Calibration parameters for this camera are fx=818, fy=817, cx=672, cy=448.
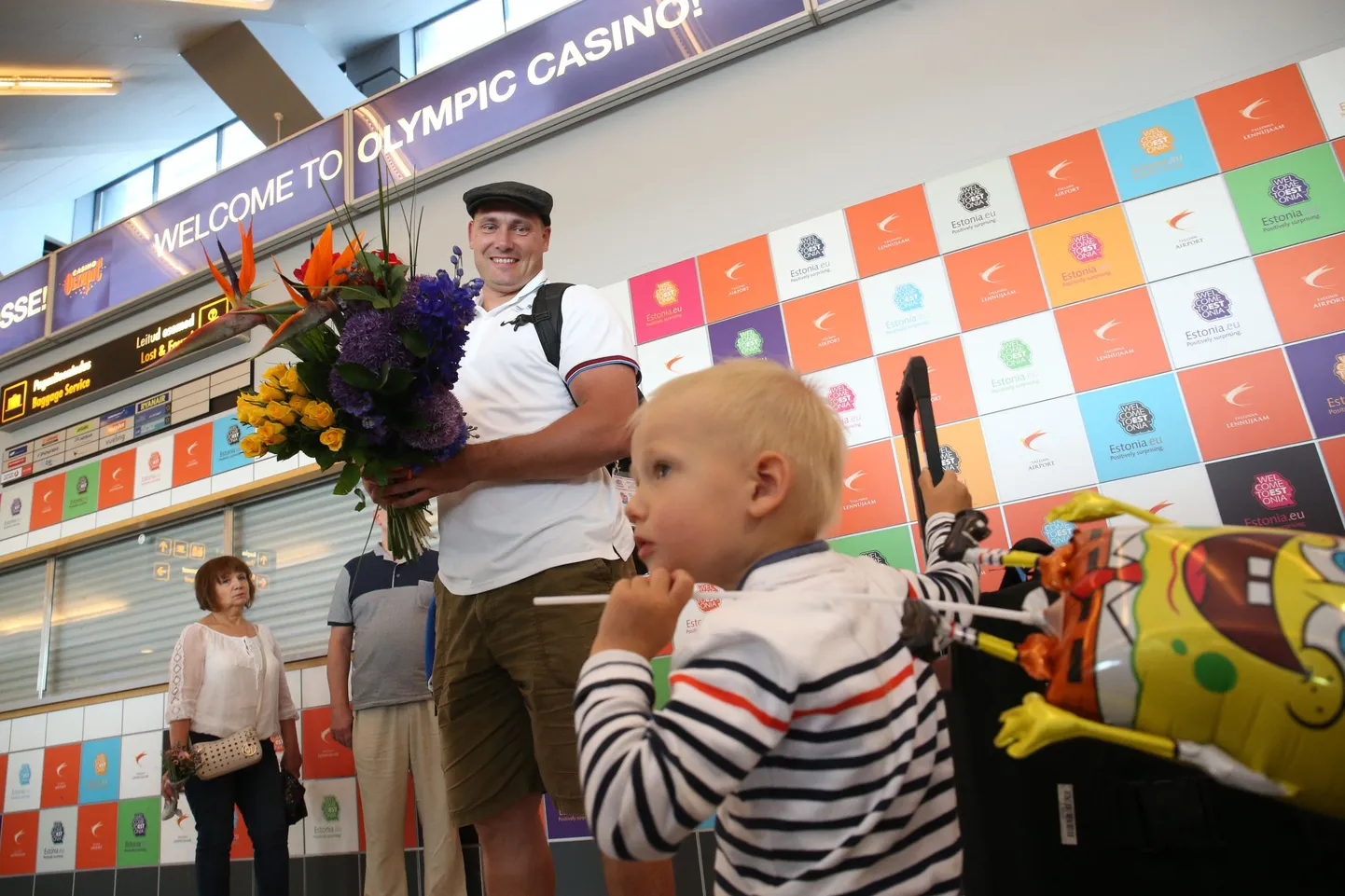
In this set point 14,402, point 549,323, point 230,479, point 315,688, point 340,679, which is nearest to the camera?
point 549,323

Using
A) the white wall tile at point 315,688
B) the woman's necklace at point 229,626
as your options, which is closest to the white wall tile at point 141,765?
the white wall tile at point 315,688

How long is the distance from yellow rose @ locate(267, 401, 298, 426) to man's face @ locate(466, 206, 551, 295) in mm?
575

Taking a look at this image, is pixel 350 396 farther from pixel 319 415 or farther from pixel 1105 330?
pixel 1105 330

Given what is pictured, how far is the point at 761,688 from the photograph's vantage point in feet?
2.52

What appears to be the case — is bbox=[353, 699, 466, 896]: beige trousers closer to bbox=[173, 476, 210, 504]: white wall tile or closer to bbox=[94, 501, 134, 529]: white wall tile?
bbox=[173, 476, 210, 504]: white wall tile

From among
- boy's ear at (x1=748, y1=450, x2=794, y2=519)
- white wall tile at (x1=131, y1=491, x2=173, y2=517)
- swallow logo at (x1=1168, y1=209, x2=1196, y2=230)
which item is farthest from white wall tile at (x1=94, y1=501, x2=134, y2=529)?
swallow logo at (x1=1168, y1=209, x2=1196, y2=230)

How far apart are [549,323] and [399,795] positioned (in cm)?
230

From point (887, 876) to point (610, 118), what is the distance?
3.28 m

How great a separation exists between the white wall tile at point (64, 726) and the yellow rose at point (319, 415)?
413 centimetres

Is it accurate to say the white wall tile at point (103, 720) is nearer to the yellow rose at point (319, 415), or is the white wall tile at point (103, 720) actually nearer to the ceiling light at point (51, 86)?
the ceiling light at point (51, 86)

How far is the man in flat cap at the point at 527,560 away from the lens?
1.46 m

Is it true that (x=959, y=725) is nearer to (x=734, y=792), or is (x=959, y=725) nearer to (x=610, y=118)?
(x=734, y=792)

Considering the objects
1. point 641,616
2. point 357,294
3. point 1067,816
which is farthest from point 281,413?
point 1067,816

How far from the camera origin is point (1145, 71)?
258 centimetres
